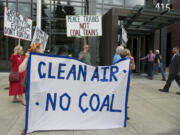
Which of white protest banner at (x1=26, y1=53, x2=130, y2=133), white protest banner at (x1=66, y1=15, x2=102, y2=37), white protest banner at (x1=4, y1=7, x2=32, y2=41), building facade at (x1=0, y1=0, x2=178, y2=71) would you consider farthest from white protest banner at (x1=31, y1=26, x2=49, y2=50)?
building facade at (x1=0, y1=0, x2=178, y2=71)

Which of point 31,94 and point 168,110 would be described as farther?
point 168,110

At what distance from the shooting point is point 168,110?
467 cm

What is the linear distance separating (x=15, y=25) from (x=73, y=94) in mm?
3362

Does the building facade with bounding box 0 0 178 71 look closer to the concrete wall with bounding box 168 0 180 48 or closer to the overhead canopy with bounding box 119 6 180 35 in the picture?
the overhead canopy with bounding box 119 6 180 35

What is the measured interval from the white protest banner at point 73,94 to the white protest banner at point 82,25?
3196 mm

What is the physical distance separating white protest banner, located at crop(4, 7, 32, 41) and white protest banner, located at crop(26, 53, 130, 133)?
2735mm

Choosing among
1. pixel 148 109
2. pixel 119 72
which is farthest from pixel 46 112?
pixel 148 109

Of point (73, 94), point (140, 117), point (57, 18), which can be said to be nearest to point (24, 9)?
point (57, 18)

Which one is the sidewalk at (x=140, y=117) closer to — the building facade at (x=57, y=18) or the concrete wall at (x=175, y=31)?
the building facade at (x=57, y=18)

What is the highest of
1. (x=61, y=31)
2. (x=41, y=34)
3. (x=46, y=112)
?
(x=61, y=31)

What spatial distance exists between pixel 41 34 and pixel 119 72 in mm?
3565

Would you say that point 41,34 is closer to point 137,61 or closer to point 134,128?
point 134,128

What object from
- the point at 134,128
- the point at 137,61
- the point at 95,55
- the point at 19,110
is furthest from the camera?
the point at 137,61

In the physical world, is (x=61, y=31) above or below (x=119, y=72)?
above
